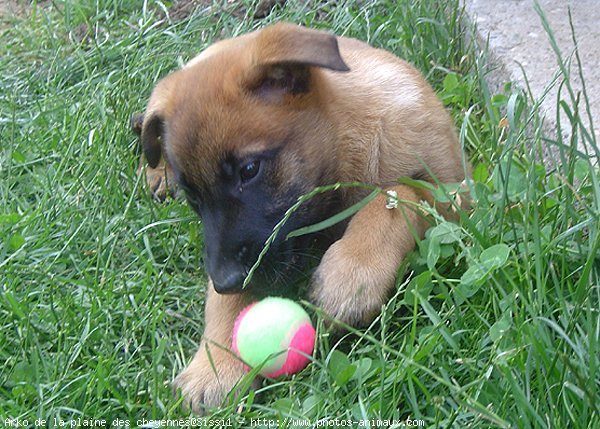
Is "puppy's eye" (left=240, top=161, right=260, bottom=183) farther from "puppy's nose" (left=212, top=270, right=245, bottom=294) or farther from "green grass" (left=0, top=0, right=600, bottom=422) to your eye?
"green grass" (left=0, top=0, right=600, bottom=422)

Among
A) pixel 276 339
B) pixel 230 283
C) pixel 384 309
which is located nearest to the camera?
pixel 384 309

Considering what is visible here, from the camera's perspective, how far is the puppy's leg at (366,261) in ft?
9.25

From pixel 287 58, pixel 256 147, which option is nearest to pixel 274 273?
pixel 256 147

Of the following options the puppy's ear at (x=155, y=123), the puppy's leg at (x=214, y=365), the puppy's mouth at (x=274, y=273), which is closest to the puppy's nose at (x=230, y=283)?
the puppy's mouth at (x=274, y=273)

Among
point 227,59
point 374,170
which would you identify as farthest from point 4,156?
point 374,170

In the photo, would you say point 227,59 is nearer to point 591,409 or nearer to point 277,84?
point 277,84

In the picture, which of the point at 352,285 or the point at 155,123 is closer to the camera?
the point at 352,285

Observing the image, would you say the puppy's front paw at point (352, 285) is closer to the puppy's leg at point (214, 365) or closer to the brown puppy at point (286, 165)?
the brown puppy at point (286, 165)

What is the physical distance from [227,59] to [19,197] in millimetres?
1336

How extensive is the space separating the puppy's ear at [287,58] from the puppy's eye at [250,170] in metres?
0.27

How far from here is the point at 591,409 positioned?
2.12m

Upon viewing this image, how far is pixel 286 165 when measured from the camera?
2988 mm

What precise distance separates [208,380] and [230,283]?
0.31 metres

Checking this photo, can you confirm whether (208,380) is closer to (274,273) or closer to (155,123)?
(274,273)
